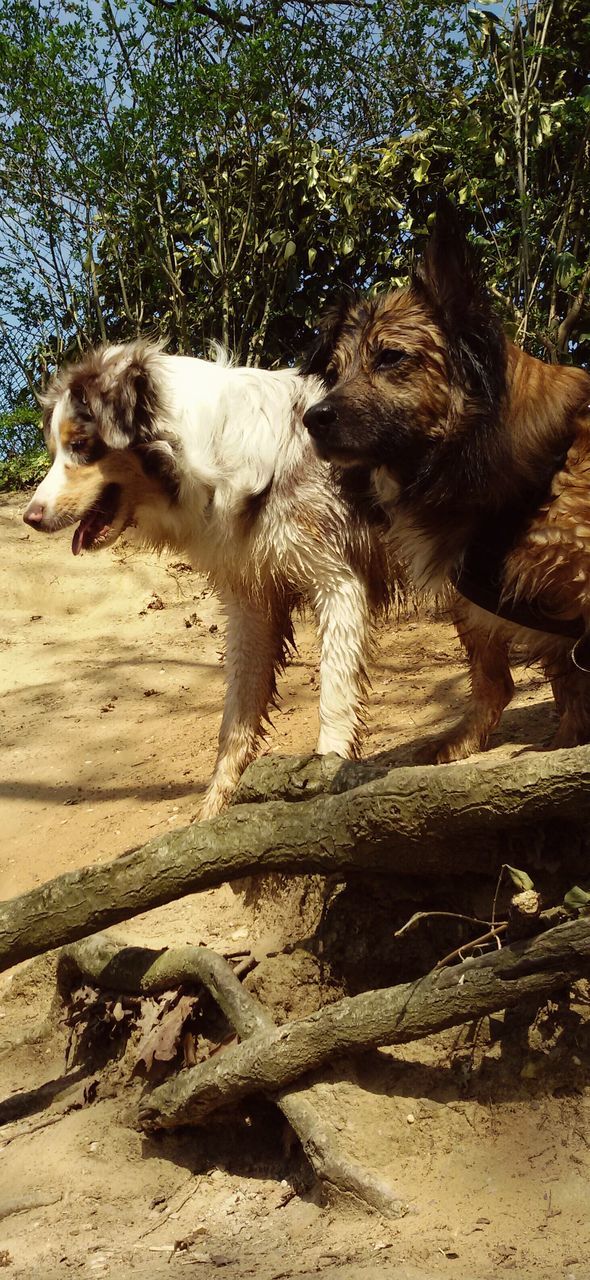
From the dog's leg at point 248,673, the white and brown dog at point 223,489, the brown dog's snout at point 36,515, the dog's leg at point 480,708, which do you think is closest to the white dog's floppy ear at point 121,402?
the white and brown dog at point 223,489

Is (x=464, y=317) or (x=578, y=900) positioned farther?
(x=464, y=317)

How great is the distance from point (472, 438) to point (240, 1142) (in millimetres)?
2325

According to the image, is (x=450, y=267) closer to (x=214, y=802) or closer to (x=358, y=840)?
(x=358, y=840)

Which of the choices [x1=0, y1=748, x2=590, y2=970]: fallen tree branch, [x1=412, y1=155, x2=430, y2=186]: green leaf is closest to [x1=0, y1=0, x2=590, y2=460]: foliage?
[x1=412, y1=155, x2=430, y2=186]: green leaf

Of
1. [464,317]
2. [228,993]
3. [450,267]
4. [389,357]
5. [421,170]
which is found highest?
[421,170]

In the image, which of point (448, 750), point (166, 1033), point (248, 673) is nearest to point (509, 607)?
point (448, 750)

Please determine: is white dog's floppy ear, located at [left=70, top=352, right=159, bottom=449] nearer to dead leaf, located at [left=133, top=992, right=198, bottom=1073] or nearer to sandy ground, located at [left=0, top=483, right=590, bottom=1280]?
sandy ground, located at [left=0, top=483, right=590, bottom=1280]

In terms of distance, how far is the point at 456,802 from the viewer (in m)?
2.90

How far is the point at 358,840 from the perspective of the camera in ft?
10.3

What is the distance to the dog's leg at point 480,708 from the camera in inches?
195

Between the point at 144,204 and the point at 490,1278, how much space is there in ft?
29.4

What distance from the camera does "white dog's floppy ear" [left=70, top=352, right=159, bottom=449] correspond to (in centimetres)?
508

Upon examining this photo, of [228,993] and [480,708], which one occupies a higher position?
[480,708]

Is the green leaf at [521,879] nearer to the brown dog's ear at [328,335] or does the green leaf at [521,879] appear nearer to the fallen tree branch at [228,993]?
the fallen tree branch at [228,993]
